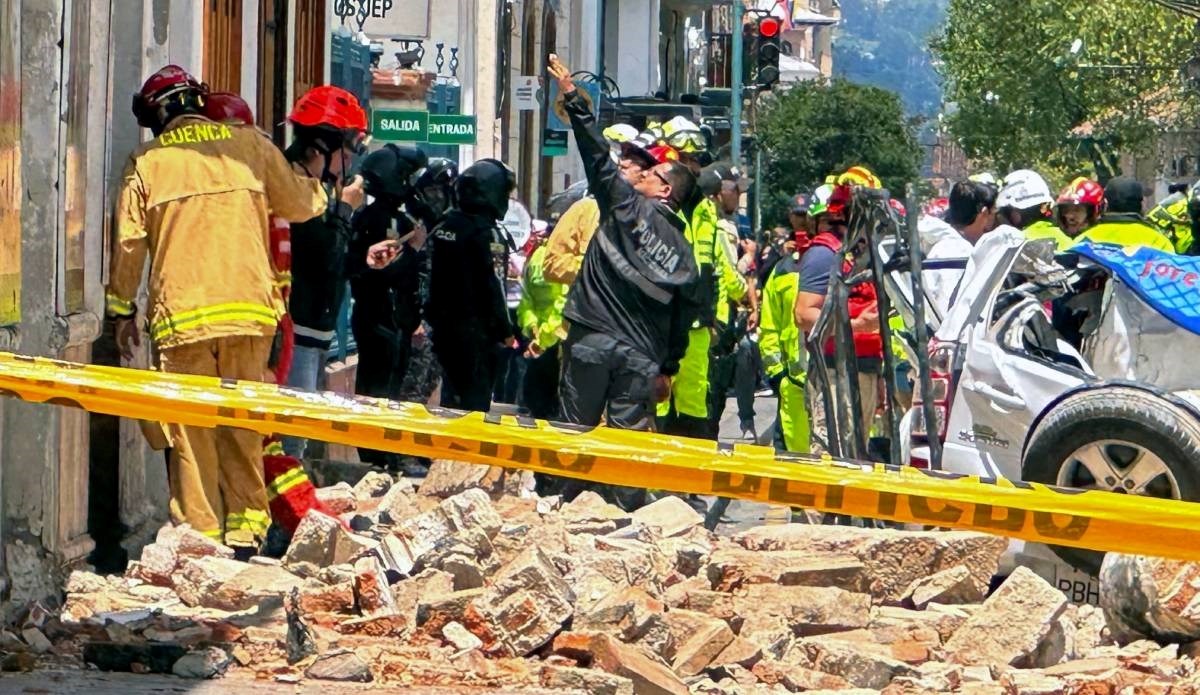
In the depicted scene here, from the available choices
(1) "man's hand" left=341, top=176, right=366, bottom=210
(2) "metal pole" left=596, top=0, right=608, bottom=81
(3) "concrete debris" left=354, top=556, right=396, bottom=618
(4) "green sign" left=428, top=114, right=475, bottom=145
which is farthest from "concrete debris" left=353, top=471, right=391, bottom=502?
(2) "metal pole" left=596, top=0, right=608, bottom=81

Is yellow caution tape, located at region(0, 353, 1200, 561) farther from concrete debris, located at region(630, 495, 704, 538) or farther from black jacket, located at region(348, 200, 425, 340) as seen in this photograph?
black jacket, located at region(348, 200, 425, 340)

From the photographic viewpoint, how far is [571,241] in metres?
10.8

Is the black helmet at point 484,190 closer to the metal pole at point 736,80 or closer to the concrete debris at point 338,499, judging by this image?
the concrete debris at point 338,499

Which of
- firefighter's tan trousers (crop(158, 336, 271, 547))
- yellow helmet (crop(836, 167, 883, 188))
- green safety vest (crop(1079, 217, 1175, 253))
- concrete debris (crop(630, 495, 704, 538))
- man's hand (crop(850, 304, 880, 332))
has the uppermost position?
yellow helmet (crop(836, 167, 883, 188))

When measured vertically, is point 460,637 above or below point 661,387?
below

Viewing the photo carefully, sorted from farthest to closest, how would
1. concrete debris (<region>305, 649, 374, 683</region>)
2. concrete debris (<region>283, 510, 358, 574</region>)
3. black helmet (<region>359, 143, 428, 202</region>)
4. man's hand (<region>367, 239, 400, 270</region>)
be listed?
black helmet (<region>359, 143, 428, 202</region>) < man's hand (<region>367, 239, 400, 270</region>) < concrete debris (<region>283, 510, 358, 574</region>) < concrete debris (<region>305, 649, 374, 683</region>)

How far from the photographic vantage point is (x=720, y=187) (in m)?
14.5

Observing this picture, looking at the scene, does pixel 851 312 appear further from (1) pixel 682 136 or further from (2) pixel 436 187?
(2) pixel 436 187

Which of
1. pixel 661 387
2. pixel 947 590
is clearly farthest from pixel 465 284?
pixel 947 590

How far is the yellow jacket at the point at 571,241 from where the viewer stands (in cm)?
1078

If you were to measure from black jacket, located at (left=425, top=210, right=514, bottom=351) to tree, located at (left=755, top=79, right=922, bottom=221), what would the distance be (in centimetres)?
5280

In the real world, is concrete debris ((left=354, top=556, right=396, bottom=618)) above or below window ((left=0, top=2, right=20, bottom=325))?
below

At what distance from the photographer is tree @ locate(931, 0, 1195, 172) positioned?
158 ft

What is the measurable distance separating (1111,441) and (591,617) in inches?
78.8
